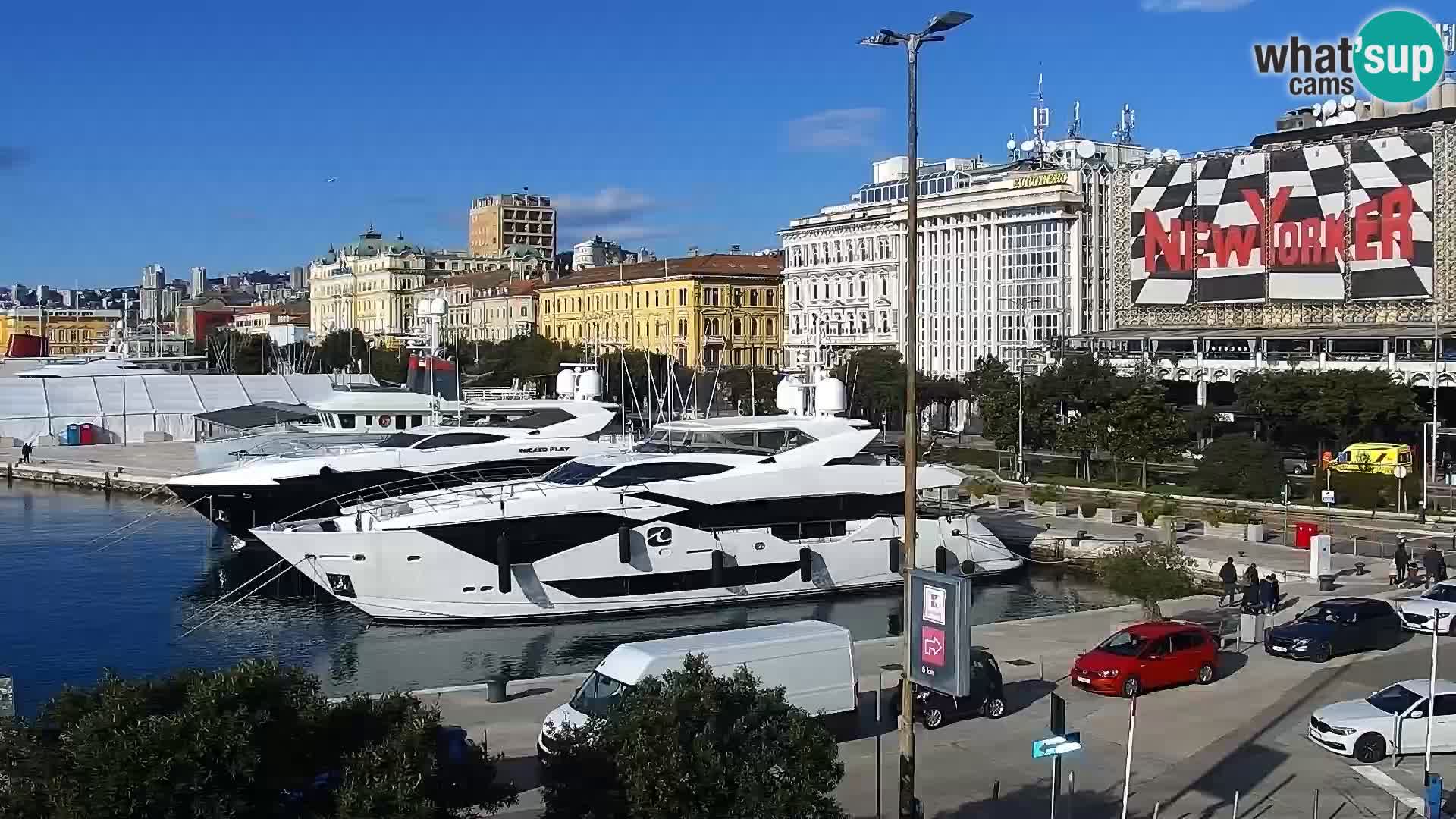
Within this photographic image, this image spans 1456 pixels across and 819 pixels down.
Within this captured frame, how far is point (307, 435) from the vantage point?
157 feet

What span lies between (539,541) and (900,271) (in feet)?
210

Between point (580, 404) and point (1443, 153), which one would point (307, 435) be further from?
point (1443, 153)

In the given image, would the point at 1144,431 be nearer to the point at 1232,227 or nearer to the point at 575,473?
the point at 575,473

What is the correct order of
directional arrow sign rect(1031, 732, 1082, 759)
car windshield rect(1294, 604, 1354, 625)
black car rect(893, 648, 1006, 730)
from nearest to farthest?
1. directional arrow sign rect(1031, 732, 1082, 759)
2. black car rect(893, 648, 1006, 730)
3. car windshield rect(1294, 604, 1354, 625)

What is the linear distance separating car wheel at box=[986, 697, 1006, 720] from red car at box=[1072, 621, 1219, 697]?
2.00 m

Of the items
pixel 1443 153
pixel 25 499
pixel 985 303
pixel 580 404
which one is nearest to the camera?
pixel 580 404

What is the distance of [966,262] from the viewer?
90.8 metres

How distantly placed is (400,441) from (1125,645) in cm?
2681

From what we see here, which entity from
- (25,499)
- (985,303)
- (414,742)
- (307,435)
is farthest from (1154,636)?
(985,303)

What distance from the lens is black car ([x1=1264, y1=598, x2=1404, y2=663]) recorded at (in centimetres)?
2345

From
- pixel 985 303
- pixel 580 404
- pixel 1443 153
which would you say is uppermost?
pixel 1443 153

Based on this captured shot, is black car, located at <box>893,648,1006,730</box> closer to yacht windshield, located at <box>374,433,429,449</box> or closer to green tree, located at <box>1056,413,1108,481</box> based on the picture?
yacht windshield, located at <box>374,433,429,449</box>

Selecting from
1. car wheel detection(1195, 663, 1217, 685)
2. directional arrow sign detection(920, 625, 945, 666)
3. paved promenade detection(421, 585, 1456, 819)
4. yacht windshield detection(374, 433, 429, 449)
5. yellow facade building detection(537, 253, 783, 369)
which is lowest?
paved promenade detection(421, 585, 1456, 819)

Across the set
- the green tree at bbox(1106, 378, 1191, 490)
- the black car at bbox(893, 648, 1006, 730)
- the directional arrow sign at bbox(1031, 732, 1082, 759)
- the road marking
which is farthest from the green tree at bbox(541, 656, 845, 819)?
the green tree at bbox(1106, 378, 1191, 490)
